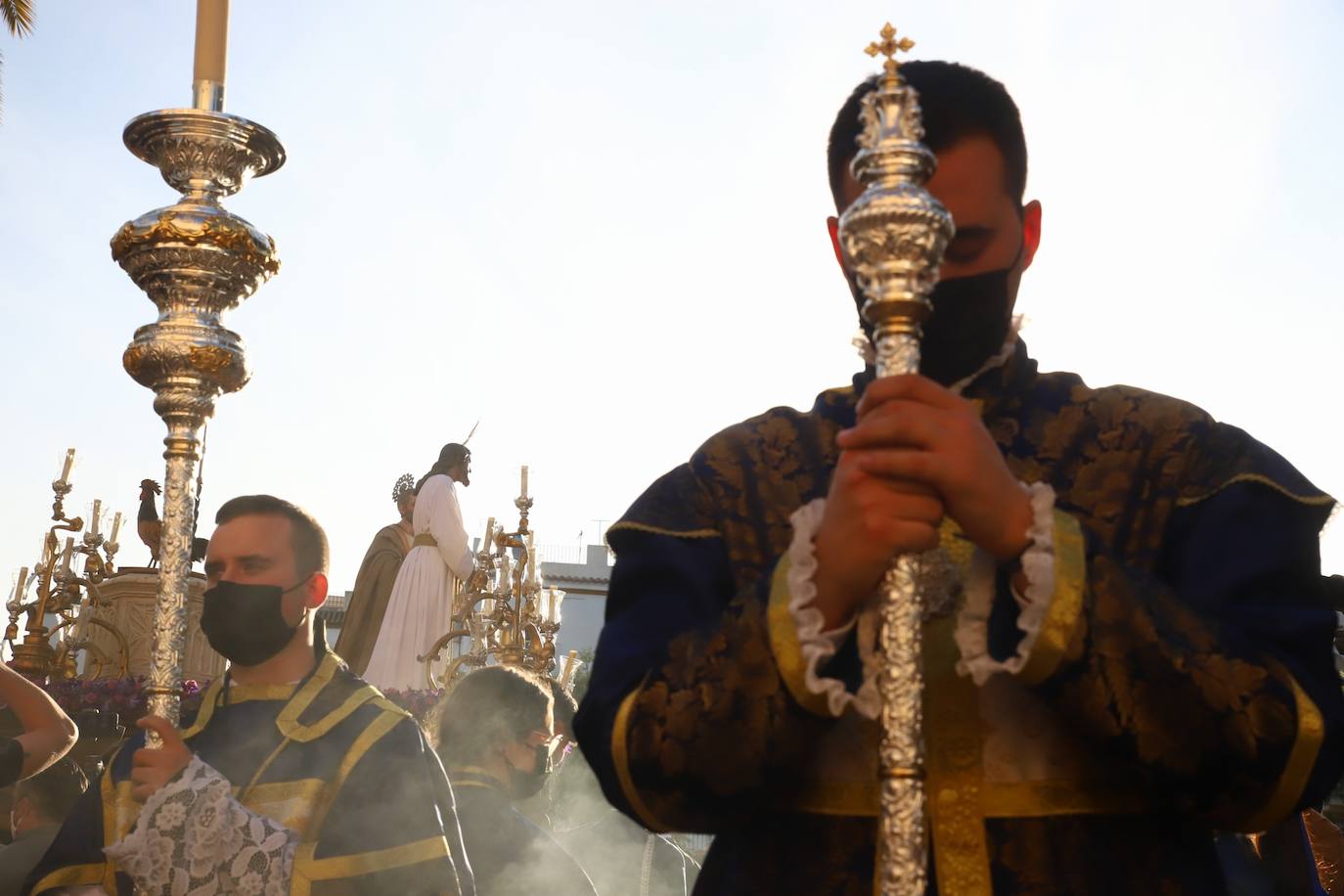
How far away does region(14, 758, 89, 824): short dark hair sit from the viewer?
7.70 meters

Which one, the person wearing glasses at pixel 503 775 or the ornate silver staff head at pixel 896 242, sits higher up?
the ornate silver staff head at pixel 896 242

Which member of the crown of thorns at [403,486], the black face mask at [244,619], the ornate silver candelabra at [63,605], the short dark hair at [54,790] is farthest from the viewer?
the crown of thorns at [403,486]

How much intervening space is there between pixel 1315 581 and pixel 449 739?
18.6 ft

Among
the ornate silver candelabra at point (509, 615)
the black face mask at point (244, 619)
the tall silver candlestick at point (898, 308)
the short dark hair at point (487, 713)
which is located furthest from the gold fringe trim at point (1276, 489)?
the ornate silver candelabra at point (509, 615)

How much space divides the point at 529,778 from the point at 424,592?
5.21 m

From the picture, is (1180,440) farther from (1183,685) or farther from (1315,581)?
(1183,685)

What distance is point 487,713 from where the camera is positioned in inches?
286

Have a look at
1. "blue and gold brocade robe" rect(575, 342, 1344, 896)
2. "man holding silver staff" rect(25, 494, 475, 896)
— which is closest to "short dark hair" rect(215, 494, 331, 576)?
"man holding silver staff" rect(25, 494, 475, 896)

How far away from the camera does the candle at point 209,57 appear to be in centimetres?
361

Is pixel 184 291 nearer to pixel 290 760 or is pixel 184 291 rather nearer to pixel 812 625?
pixel 290 760

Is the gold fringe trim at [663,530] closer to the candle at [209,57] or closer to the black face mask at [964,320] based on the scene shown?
the black face mask at [964,320]

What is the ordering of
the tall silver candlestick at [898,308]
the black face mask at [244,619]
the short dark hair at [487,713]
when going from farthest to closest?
the short dark hair at [487,713]
the black face mask at [244,619]
the tall silver candlestick at [898,308]

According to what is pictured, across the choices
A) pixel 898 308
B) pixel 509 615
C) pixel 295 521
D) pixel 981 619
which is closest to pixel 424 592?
pixel 509 615

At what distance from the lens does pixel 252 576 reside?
4.83 metres
